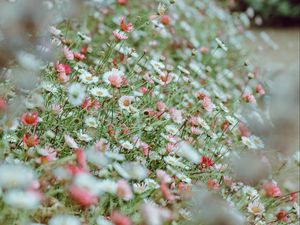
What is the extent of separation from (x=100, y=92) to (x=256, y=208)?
2.40 feet

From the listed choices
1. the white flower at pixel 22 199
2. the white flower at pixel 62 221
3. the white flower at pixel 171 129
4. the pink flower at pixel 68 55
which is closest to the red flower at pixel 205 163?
the white flower at pixel 171 129

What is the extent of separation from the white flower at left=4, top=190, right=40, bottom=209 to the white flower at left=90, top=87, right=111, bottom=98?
3.02 ft

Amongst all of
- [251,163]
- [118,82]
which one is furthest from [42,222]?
[251,163]

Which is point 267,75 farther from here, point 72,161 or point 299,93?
point 72,161

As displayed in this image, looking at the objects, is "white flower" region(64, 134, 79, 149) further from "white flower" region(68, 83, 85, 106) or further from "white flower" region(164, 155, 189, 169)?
"white flower" region(164, 155, 189, 169)

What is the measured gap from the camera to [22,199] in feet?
4.83

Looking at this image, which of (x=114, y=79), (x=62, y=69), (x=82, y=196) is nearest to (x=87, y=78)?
(x=62, y=69)

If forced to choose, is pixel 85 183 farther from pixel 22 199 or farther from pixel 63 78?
pixel 63 78

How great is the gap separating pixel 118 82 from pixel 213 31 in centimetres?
362

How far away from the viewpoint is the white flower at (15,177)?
1537 mm

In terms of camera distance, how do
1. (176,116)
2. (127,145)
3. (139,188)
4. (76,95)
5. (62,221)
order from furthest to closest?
(176,116) < (127,145) < (76,95) < (139,188) < (62,221)

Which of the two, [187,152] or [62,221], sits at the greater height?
[62,221]

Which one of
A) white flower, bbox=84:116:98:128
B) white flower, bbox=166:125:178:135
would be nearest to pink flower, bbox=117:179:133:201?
white flower, bbox=84:116:98:128

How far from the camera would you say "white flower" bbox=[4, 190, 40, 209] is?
145cm
